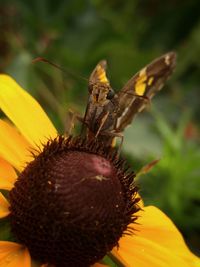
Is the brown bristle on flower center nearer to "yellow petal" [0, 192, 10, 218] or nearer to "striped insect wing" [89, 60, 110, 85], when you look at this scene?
"yellow petal" [0, 192, 10, 218]

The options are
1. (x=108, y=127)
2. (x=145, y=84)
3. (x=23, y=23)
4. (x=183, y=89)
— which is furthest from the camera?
(x=183, y=89)

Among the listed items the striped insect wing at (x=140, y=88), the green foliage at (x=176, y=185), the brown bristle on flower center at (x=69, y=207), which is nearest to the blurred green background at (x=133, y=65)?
the green foliage at (x=176, y=185)

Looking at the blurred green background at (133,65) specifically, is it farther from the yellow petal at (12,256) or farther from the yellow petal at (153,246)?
the yellow petal at (12,256)

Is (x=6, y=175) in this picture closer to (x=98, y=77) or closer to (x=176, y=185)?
(x=98, y=77)

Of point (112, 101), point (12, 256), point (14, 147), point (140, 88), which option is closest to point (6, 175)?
point (14, 147)

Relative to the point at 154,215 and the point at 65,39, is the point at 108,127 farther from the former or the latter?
the point at 65,39

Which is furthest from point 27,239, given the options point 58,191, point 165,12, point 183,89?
point 165,12

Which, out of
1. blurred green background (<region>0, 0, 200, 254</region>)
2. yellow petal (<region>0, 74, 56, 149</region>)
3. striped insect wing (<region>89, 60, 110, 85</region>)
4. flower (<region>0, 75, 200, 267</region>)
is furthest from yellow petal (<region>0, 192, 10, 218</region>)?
blurred green background (<region>0, 0, 200, 254</region>)
